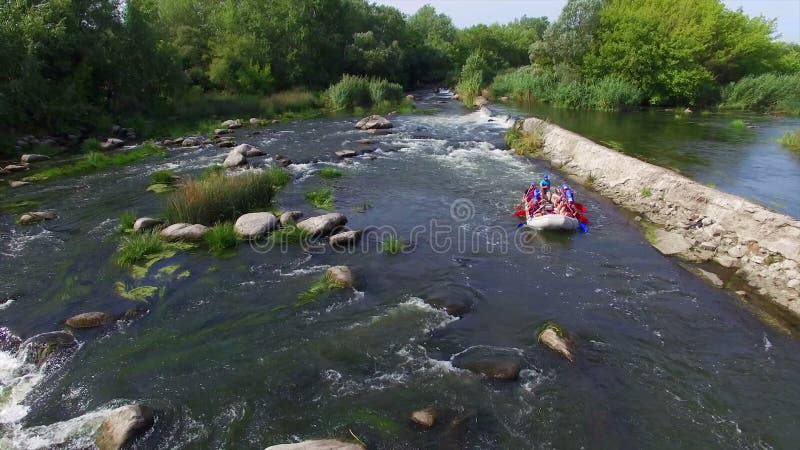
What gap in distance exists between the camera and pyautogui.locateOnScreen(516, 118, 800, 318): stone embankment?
11891 mm

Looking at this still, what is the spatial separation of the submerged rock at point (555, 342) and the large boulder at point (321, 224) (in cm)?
763

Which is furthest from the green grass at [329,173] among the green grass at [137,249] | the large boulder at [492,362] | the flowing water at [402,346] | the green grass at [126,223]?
the large boulder at [492,362]

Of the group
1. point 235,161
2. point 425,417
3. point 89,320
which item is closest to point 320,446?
point 425,417

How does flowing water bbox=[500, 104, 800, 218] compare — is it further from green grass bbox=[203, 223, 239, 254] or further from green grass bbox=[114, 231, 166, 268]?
green grass bbox=[114, 231, 166, 268]

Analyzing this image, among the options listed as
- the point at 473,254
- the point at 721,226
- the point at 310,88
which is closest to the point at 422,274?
the point at 473,254

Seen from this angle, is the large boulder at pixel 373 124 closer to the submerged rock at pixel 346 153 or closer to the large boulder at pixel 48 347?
the submerged rock at pixel 346 153

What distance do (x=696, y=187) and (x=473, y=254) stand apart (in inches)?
339

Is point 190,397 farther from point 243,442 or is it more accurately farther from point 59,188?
point 59,188

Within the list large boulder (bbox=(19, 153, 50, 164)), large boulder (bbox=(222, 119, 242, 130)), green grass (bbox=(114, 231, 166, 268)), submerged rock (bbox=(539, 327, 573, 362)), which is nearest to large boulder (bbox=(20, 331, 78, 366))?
green grass (bbox=(114, 231, 166, 268))

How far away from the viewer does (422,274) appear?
12.5m

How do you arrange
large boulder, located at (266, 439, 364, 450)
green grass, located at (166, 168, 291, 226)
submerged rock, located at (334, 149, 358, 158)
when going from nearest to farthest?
large boulder, located at (266, 439, 364, 450)
green grass, located at (166, 168, 291, 226)
submerged rock, located at (334, 149, 358, 158)

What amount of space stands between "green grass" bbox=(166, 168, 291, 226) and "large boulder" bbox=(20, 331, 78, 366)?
5.85 meters

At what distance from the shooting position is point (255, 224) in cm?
1447

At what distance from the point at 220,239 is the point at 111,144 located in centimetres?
1910
